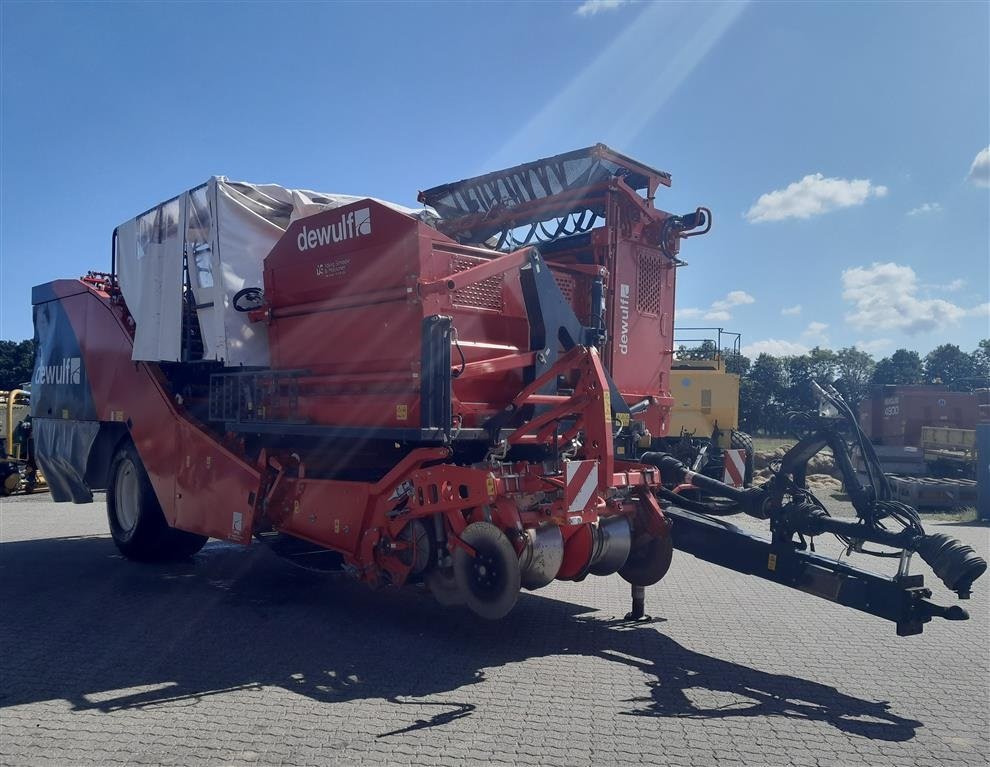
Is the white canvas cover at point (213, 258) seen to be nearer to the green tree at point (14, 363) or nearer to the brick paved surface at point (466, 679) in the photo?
the brick paved surface at point (466, 679)

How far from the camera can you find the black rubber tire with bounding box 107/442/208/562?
Answer: 837 cm

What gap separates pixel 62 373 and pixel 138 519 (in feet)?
7.38

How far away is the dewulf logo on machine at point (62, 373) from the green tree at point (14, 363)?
41.6 m

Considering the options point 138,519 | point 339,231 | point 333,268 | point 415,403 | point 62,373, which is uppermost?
point 339,231

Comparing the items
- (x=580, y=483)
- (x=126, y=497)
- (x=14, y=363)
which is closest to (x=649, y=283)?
(x=580, y=483)

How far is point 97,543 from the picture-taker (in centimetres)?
1009

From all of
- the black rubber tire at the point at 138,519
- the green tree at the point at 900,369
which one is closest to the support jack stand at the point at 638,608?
the black rubber tire at the point at 138,519

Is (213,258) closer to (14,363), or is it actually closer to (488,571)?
(488,571)

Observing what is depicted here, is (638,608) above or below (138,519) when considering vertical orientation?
below

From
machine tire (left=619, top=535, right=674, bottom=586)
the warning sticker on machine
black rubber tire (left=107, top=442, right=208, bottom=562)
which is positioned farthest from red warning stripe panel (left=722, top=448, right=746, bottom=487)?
black rubber tire (left=107, top=442, right=208, bottom=562)

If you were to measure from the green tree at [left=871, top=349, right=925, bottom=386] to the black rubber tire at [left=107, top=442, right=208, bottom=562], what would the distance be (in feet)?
233

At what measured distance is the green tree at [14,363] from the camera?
4741 cm

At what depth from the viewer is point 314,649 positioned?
5602mm

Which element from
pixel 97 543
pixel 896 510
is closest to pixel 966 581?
pixel 896 510
